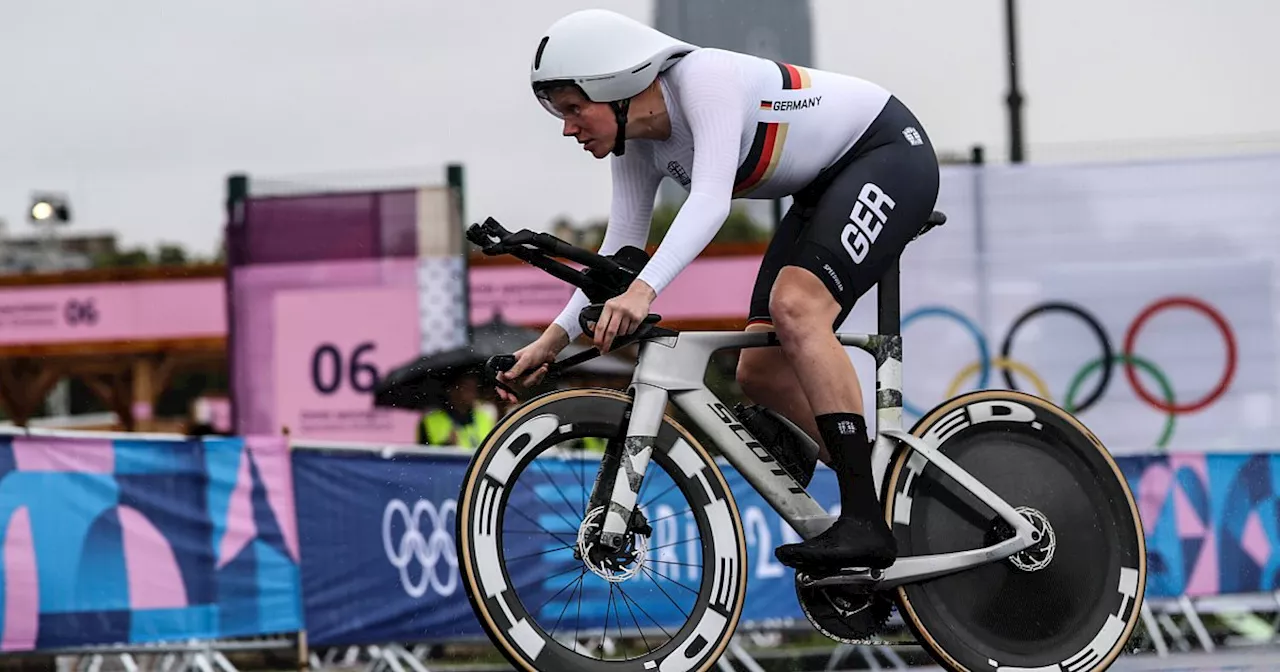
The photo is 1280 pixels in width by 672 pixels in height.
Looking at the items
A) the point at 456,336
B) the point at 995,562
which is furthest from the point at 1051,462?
the point at 456,336

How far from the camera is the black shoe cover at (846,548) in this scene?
15.6 ft

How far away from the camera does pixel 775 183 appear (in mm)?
5023

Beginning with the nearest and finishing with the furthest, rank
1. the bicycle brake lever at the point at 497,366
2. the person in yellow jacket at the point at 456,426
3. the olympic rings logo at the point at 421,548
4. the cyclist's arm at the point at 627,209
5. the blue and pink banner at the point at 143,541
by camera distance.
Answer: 1. the bicycle brake lever at the point at 497,366
2. the cyclist's arm at the point at 627,209
3. the blue and pink banner at the point at 143,541
4. the olympic rings logo at the point at 421,548
5. the person in yellow jacket at the point at 456,426

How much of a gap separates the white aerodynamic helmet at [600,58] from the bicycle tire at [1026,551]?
1354 mm

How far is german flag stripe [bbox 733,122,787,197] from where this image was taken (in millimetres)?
4895

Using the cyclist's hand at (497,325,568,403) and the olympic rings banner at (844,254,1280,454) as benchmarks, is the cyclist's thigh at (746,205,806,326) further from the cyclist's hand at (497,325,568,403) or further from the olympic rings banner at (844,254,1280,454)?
the olympic rings banner at (844,254,1280,454)

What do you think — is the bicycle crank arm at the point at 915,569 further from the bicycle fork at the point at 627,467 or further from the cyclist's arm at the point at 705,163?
the cyclist's arm at the point at 705,163

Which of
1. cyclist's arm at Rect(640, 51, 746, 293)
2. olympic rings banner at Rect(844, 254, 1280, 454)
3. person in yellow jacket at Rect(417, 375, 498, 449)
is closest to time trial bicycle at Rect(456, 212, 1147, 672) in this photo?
cyclist's arm at Rect(640, 51, 746, 293)

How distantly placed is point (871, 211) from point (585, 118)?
35.1 inches

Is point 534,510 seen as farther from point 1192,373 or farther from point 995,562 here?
point 1192,373

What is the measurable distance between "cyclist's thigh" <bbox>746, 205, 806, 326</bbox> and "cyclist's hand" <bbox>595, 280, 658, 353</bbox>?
25.7 inches

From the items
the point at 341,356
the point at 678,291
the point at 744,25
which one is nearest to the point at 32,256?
the point at 678,291

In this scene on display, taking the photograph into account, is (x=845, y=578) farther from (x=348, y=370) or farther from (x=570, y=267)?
(x=348, y=370)

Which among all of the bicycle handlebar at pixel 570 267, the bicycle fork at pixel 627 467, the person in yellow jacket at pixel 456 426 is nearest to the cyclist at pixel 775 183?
the bicycle handlebar at pixel 570 267
